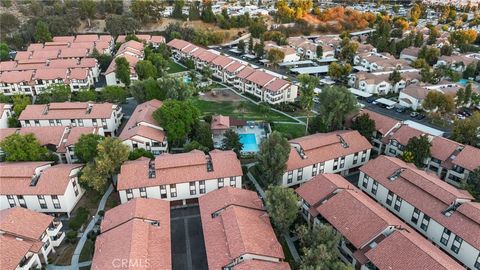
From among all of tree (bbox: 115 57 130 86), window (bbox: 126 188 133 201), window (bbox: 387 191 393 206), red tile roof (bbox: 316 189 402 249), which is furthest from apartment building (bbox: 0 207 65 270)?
tree (bbox: 115 57 130 86)

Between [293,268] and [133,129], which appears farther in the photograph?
[133,129]

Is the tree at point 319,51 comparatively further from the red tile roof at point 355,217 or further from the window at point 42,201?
the window at point 42,201

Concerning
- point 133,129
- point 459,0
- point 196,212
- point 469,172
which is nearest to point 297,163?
point 196,212

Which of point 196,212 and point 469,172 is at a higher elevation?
point 469,172

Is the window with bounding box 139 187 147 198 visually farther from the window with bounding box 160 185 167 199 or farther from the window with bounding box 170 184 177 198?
the window with bounding box 170 184 177 198

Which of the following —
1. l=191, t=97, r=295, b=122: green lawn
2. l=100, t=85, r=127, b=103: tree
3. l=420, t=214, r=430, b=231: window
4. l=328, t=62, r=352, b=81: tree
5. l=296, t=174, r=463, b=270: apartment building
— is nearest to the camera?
l=296, t=174, r=463, b=270: apartment building

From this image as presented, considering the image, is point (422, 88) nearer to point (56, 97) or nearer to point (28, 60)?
point (56, 97)

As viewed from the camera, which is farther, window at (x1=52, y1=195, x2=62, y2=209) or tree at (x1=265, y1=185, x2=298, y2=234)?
window at (x1=52, y1=195, x2=62, y2=209)
